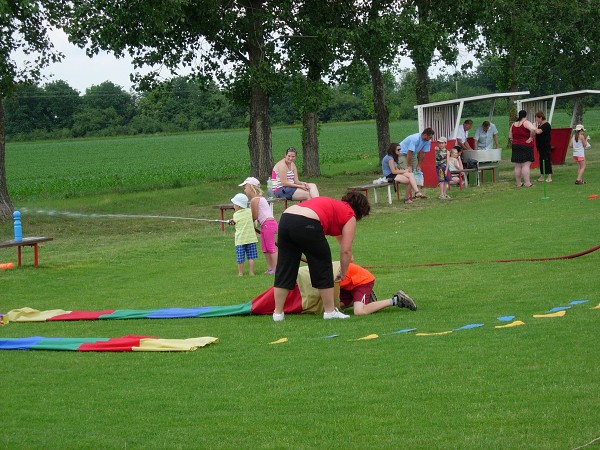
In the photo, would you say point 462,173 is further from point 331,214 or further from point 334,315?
point 331,214

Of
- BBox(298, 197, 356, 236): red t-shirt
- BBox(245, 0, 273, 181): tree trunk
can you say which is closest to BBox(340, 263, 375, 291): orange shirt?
BBox(298, 197, 356, 236): red t-shirt

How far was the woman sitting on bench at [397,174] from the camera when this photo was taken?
83.7ft

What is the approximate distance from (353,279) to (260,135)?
2196 cm

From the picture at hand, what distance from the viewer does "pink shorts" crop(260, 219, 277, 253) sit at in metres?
15.5

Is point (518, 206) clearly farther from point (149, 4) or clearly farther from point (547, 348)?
point (547, 348)

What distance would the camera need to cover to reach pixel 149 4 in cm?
2711

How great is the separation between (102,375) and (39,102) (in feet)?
371

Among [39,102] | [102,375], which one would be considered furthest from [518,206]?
[39,102]

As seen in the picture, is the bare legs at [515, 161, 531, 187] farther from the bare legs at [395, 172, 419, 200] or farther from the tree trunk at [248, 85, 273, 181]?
the tree trunk at [248, 85, 273, 181]

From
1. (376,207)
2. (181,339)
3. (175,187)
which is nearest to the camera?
(181,339)

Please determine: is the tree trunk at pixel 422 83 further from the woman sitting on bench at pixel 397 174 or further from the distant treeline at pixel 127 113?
the distant treeline at pixel 127 113

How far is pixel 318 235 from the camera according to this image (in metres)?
10.7

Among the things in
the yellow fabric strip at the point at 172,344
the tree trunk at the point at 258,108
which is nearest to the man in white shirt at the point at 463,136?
the tree trunk at the point at 258,108

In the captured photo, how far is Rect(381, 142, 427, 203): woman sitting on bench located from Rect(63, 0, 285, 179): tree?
618 centimetres
